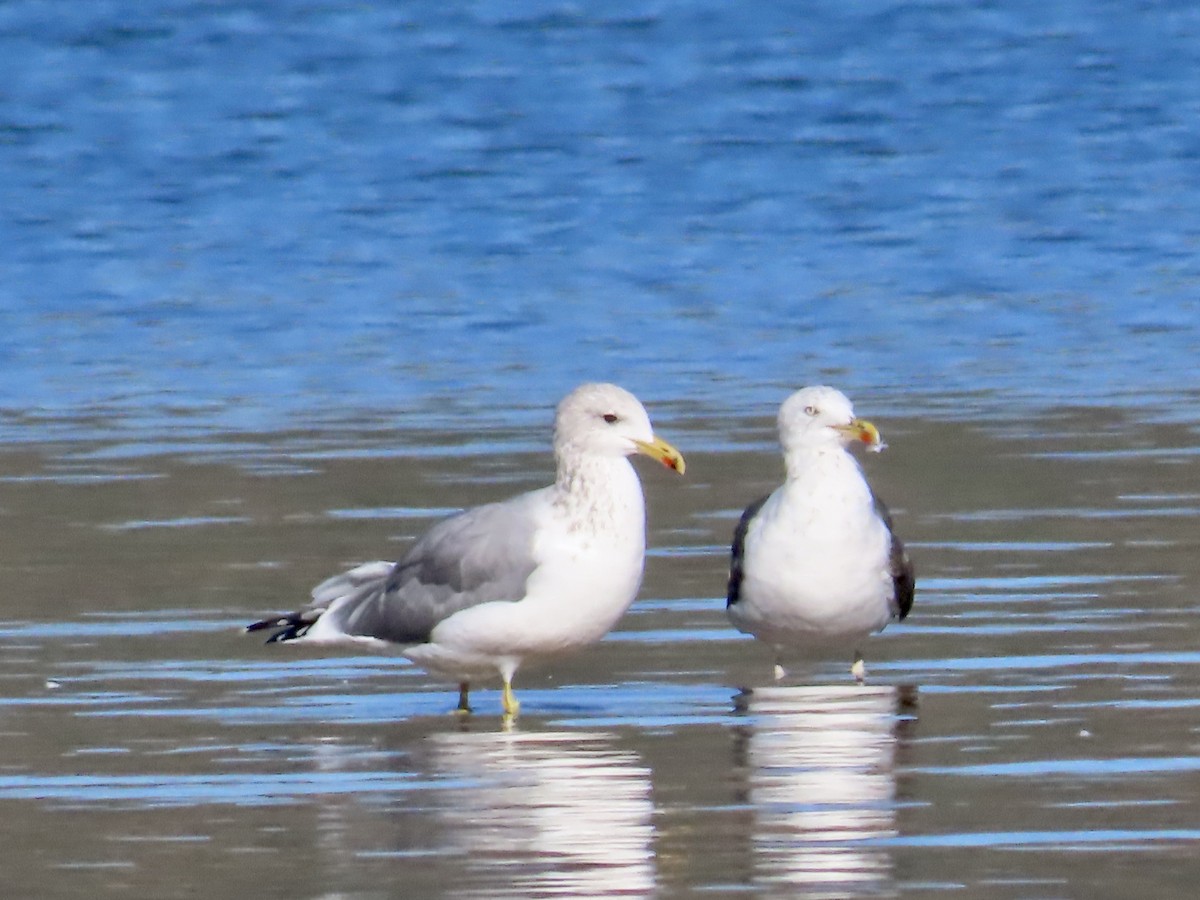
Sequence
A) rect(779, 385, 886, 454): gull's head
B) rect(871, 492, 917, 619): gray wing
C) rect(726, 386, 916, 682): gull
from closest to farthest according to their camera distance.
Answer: rect(726, 386, 916, 682): gull
rect(871, 492, 917, 619): gray wing
rect(779, 385, 886, 454): gull's head

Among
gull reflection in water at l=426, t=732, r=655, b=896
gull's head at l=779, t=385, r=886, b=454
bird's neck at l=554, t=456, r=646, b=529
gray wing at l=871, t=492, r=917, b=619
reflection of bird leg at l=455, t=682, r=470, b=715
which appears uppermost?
gull's head at l=779, t=385, r=886, b=454

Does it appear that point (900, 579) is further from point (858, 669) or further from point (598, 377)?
point (598, 377)

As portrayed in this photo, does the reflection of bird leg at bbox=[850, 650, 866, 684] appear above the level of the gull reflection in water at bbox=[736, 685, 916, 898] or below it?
above

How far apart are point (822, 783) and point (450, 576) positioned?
6.28ft

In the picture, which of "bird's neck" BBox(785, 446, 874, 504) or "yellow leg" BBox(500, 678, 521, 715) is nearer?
"yellow leg" BBox(500, 678, 521, 715)

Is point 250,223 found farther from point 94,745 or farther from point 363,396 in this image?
point 94,745

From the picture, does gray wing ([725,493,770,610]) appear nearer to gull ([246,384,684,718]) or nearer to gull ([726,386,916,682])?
gull ([726,386,916,682])

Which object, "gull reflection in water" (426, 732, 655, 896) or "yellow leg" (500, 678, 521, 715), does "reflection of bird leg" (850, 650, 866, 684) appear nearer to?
"yellow leg" (500, 678, 521, 715)

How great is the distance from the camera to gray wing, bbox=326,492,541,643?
9477 millimetres

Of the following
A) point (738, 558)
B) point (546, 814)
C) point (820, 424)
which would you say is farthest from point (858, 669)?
point (546, 814)

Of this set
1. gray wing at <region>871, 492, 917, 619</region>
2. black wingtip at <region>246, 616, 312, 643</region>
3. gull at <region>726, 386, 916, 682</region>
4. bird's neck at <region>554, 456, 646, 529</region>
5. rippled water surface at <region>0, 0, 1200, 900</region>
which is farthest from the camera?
gray wing at <region>871, 492, 917, 619</region>

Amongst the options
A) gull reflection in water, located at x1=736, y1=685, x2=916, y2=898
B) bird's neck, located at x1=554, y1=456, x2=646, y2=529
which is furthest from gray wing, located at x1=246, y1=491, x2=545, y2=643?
gull reflection in water, located at x1=736, y1=685, x2=916, y2=898

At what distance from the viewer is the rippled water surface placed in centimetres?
776

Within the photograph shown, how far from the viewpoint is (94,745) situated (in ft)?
28.9
